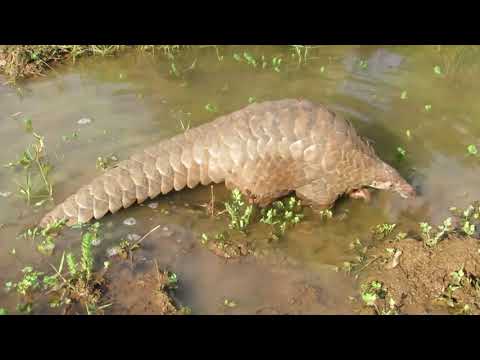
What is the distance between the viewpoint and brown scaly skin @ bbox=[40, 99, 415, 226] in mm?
4578

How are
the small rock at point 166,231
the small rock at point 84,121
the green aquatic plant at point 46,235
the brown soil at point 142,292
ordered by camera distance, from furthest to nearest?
the small rock at point 84,121 → the small rock at point 166,231 → the green aquatic plant at point 46,235 → the brown soil at point 142,292

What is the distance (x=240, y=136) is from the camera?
462cm

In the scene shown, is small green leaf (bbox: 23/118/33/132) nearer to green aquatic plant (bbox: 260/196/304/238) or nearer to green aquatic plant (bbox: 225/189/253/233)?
green aquatic plant (bbox: 225/189/253/233)

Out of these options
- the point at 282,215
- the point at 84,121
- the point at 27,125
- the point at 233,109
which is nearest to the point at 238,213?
the point at 282,215

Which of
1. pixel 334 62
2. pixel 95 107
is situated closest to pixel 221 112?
pixel 95 107

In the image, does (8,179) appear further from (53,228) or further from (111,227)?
(111,227)

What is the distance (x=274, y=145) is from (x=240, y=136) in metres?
0.36

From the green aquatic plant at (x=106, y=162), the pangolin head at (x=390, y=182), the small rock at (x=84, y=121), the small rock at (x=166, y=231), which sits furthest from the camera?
the small rock at (x=84, y=121)

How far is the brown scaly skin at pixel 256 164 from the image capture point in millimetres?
4578

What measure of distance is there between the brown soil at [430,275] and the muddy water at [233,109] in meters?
0.37

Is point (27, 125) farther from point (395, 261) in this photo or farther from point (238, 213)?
point (395, 261)

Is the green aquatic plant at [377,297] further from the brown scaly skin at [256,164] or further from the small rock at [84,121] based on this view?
the small rock at [84,121]

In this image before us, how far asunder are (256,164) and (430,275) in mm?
1984

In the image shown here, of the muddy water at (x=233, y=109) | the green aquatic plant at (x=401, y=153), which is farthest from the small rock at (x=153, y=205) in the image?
the green aquatic plant at (x=401, y=153)
